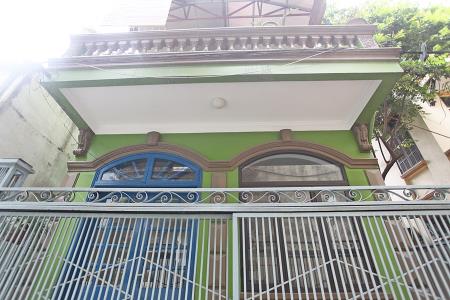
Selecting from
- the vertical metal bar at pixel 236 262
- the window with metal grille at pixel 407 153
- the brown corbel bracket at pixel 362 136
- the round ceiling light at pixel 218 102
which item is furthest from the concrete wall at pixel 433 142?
the vertical metal bar at pixel 236 262

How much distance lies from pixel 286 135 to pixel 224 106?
4.26ft

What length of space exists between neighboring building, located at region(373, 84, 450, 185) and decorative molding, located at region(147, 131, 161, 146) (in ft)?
29.3

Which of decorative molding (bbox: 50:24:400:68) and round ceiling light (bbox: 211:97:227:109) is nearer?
decorative molding (bbox: 50:24:400:68)

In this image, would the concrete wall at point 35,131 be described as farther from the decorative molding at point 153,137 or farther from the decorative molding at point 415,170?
the decorative molding at point 415,170

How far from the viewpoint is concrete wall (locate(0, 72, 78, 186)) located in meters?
5.83

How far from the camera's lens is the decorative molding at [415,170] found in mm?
10212

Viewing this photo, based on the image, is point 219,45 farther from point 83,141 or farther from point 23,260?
point 23,260

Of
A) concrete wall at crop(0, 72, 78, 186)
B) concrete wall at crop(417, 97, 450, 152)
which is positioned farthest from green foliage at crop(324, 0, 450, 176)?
concrete wall at crop(0, 72, 78, 186)

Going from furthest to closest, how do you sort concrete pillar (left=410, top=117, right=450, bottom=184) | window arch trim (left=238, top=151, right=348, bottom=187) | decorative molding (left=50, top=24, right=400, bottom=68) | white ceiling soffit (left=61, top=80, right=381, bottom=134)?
concrete pillar (left=410, top=117, right=450, bottom=184) → window arch trim (left=238, top=151, right=348, bottom=187) → white ceiling soffit (left=61, top=80, right=381, bottom=134) → decorative molding (left=50, top=24, right=400, bottom=68)

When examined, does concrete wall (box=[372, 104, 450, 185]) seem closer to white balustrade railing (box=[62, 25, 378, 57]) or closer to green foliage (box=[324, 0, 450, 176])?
green foliage (box=[324, 0, 450, 176])

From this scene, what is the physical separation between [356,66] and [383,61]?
434mm

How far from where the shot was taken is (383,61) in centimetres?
443

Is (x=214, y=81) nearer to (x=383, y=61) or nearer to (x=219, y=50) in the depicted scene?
(x=219, y=50)

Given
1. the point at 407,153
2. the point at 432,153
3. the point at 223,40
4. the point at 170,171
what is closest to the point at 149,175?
the point at 170,171
